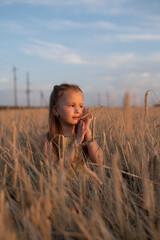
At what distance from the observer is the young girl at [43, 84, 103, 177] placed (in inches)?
75.2

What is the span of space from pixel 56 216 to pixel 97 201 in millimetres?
197

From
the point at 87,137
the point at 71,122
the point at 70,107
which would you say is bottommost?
the point at 87,137

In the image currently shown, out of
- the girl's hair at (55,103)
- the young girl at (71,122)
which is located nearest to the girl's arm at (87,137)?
the young girl at (71,122)

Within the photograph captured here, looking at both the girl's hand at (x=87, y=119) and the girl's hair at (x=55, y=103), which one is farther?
the girl's hair at (x=55, y=103)

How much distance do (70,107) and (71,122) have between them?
0.13 m

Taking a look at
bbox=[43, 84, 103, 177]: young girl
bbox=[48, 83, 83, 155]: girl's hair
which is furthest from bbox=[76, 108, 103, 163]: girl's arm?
bbox=[48, 83, 83, 155]: girl's hair

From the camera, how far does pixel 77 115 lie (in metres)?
1.98

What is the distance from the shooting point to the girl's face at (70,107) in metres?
1.97

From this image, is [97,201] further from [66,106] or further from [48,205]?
[66,106]

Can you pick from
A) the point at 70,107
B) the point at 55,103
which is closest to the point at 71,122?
the point at 70,107

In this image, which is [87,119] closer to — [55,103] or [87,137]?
[87,137]

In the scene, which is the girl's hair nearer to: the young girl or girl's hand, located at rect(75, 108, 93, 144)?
the young girl

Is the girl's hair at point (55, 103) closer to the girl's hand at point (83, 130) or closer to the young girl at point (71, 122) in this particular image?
the young girl at point (71, 122)

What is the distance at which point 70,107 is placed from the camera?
199 centimetres
